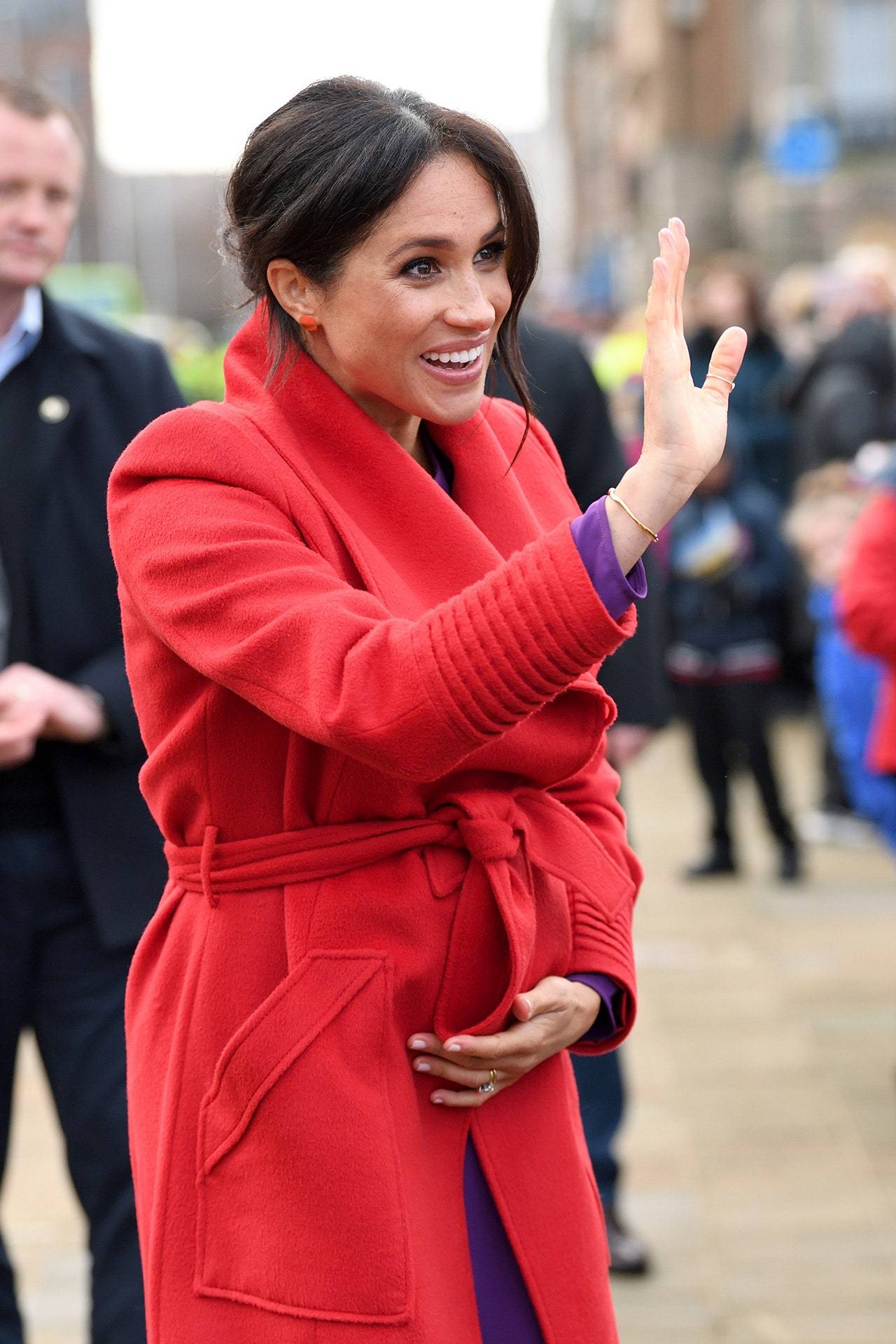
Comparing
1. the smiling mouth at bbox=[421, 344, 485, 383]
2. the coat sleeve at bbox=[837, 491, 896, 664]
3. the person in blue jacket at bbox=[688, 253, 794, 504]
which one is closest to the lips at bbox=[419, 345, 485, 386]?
the smiling mouth at bbox=[421, 344, 485, 383]

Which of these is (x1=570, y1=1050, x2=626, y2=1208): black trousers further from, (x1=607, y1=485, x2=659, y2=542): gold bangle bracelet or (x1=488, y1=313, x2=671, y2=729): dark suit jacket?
(x1=607, y1=485, x2=659, y2=542): gold bangle bracelet

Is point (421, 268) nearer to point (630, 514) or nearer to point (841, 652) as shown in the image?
point (630, 514)

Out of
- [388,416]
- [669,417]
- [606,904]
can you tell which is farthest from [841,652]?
[669,417]

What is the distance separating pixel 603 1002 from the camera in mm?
2152

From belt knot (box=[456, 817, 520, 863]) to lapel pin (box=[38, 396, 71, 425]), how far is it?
1391mm

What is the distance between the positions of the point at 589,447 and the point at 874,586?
3.02 ft

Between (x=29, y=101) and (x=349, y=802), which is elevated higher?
(x=29, y=101)

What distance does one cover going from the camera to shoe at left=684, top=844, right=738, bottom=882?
7.34m

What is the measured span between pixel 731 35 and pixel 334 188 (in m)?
37.9

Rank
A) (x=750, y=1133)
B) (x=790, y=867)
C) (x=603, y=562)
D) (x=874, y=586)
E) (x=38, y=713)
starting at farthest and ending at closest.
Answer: (x=790, y=867) → (x=750, y=1133) → (x=874, y=586) → (x=38, y=713) → (x=603, y=562)

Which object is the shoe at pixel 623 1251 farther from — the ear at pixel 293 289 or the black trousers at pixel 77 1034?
the ear at pixel 293 289

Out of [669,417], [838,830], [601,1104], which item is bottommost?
[838,830]

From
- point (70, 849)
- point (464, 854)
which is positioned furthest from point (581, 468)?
point (464, 854)

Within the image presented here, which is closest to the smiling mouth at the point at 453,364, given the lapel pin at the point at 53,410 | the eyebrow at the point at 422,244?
the eyebrow at the point at 422,244
